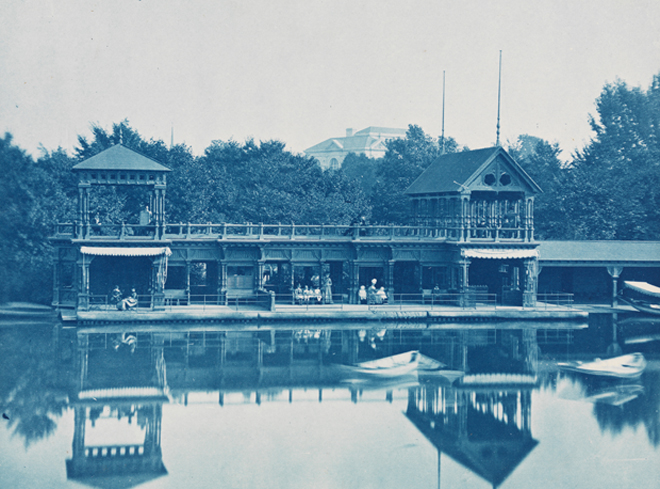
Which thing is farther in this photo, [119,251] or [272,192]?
[272,192]

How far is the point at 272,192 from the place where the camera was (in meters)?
55.9

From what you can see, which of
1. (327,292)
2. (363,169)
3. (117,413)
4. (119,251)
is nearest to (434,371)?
(117,413)

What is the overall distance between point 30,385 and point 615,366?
20324mm

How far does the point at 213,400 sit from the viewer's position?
25.1m

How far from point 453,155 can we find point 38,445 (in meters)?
34.1

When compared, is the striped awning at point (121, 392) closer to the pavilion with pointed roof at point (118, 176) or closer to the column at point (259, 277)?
the pavilion with pointed roof at point (118, 176)

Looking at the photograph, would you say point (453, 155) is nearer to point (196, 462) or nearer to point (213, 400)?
point (213, 400)

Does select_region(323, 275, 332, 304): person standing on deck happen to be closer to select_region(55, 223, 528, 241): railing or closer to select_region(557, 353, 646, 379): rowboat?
select_region(55, 223, 528, 241): railing

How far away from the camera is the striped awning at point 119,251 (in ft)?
129

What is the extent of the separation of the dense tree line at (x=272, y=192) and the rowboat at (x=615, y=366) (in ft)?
87.9

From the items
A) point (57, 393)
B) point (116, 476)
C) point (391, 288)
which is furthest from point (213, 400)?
point (391, 288)

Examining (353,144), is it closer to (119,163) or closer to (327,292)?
(327,292)

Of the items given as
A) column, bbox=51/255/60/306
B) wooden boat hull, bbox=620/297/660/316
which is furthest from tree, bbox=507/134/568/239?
column, bbox=51/255/60/306

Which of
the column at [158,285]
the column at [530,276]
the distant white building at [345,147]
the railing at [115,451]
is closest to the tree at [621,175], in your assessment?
the column at [530,276]
